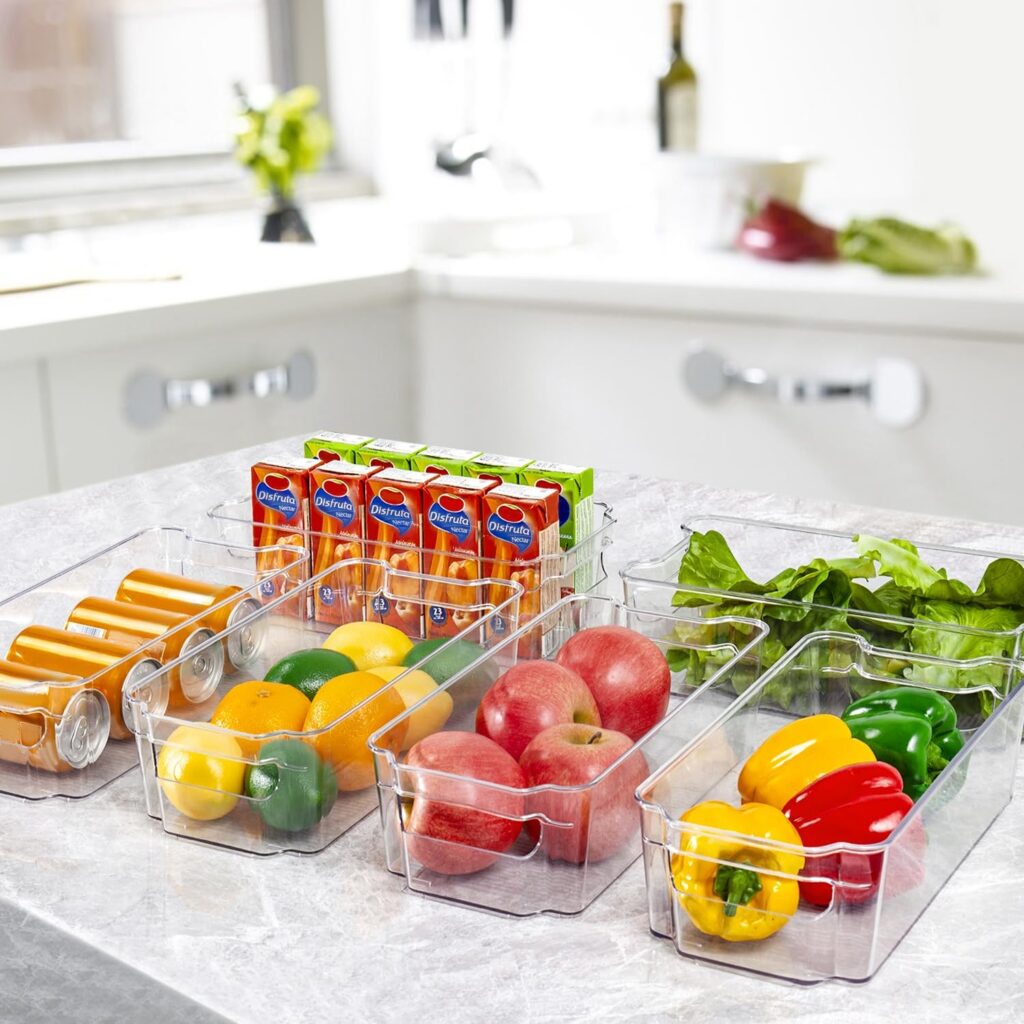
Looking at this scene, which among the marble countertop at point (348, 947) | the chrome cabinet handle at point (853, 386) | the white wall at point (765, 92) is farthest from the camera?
the white wall at point (765, 92)

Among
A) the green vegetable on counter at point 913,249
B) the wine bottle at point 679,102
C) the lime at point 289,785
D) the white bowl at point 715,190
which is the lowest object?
the lime at point 289,785

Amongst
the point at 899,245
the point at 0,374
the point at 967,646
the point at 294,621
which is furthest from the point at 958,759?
the point at 899,245

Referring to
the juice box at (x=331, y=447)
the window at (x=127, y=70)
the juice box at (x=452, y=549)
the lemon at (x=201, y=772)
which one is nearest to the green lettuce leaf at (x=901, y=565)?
the juice box at (x=452, y=549)

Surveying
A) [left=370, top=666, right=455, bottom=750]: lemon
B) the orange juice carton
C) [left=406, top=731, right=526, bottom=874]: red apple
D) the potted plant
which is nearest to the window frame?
the potted plant

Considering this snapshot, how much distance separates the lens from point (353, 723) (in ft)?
2.48

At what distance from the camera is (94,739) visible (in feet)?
2.74

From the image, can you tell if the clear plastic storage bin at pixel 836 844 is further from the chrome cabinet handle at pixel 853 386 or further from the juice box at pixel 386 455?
the chrome cabinet handle at pixel 853 386

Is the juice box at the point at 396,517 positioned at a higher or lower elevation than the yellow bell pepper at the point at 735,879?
higher

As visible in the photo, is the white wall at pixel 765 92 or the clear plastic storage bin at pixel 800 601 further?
the white wall at pixel 765 92

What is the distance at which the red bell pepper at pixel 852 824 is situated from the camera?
0.63 m

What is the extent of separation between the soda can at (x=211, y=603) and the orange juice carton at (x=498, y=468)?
19 centimetres

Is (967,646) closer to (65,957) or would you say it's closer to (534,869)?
(534,869)

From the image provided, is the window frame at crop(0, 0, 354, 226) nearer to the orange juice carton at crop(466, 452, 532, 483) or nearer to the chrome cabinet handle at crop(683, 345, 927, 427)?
the chrome cabinet handle at crop(683, 345, 927, 427)

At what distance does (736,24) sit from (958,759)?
219 cm
